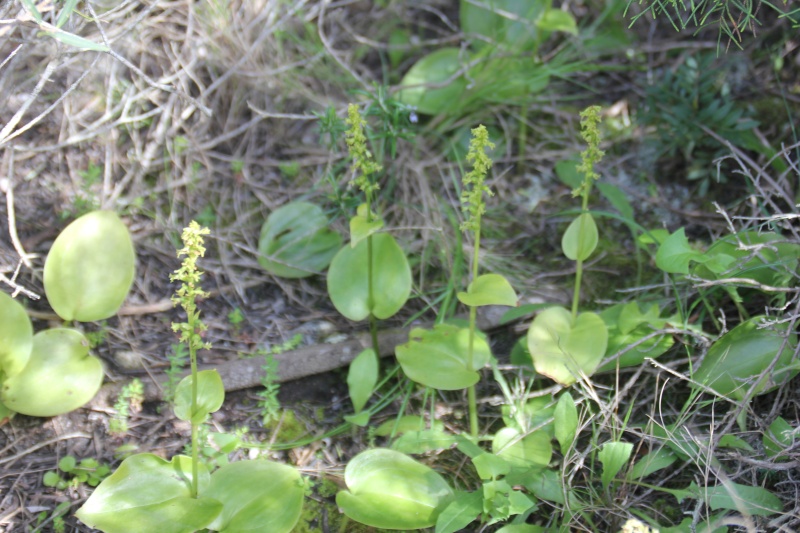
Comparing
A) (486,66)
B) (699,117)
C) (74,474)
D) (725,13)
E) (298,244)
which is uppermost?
(725,13)

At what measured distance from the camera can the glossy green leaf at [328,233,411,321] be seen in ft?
6.94

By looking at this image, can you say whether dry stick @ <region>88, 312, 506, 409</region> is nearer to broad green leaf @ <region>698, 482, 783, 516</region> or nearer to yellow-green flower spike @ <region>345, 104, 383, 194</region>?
yellow-green flower spike @ <region>345, 104, 383, 194</region>

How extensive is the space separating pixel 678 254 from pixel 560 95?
1.30 meters

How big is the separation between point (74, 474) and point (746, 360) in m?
1.77

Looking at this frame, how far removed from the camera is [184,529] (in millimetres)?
1602

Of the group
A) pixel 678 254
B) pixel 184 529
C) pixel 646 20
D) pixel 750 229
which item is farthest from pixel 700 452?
pixel 646 20

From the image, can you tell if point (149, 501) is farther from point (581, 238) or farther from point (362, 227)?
point (581, 238)

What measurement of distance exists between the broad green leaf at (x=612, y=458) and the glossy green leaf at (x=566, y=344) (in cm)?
22

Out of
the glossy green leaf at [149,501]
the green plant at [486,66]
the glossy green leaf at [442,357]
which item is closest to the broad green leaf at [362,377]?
the glossy green leaf at [442,357]

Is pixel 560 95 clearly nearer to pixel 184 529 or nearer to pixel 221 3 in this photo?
pixel 221 3

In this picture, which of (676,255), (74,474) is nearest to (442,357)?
(676,255)

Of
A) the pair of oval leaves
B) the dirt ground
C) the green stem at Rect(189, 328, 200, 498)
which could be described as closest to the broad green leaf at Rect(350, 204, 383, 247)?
the dirt ground

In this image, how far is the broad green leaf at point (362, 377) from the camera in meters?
2.01

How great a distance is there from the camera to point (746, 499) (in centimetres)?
160
